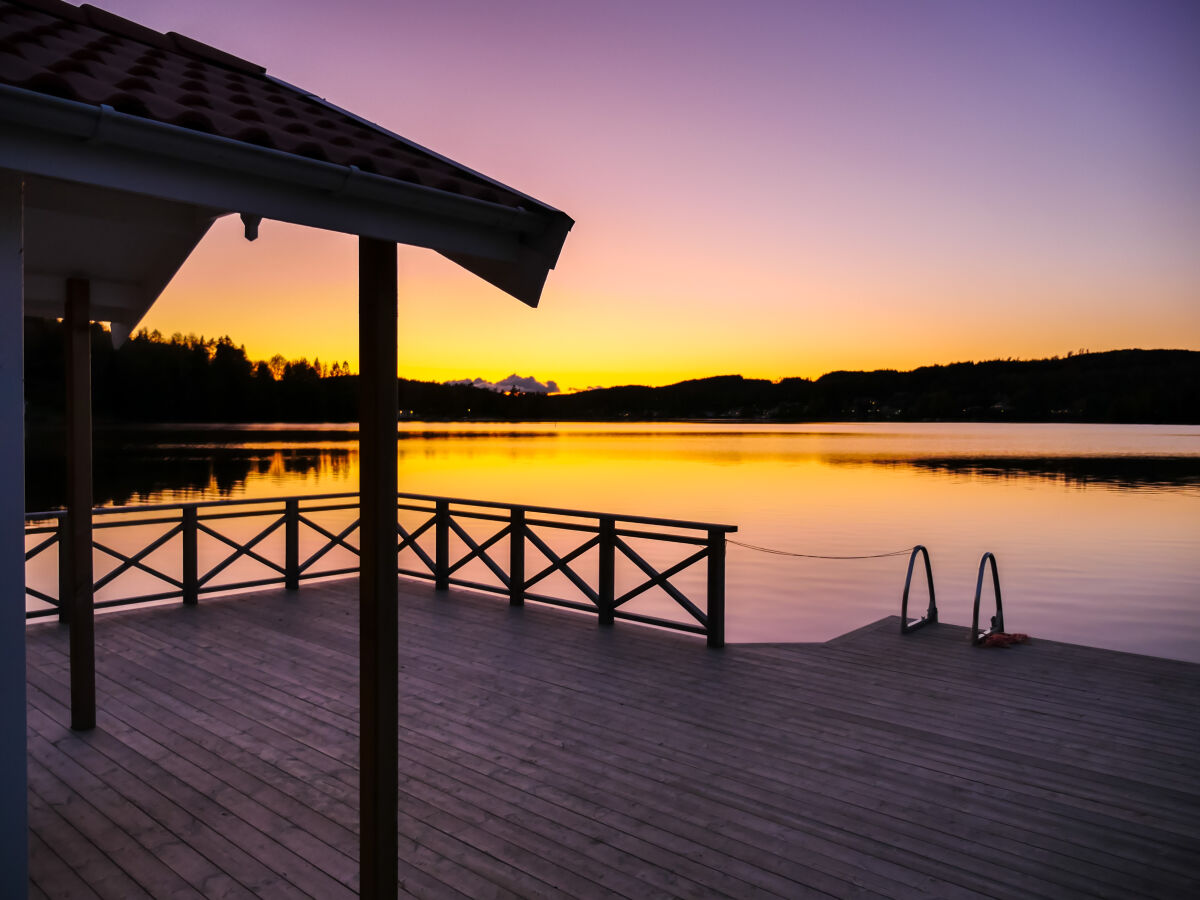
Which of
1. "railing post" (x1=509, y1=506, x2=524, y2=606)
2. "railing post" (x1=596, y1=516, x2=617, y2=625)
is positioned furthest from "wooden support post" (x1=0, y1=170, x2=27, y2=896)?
"railing post" (x1=509, y1=506, x2=524, y2=606)

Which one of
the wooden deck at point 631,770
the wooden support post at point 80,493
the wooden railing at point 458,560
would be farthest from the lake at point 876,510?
the wooden support post at point 80,493

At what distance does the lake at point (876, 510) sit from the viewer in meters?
13.5

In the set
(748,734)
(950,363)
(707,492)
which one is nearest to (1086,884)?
(748,734)

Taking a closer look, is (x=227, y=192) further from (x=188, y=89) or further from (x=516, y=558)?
(x=516, y=558)

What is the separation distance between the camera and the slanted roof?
5.28 feet

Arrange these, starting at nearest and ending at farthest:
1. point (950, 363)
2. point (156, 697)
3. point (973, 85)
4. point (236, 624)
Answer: point (156, 697) < point (236, 624) < point (973, 85) < point (950, 363)

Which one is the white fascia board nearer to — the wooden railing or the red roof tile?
the red roof tile

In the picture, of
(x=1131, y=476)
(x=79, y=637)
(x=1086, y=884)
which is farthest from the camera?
(x=1131, y=476)

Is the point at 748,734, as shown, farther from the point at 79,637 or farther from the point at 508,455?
the point at 508,455

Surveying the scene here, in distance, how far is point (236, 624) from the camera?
6488 millimetres

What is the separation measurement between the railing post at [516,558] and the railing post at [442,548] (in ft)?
2.92

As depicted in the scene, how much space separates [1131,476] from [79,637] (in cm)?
4682

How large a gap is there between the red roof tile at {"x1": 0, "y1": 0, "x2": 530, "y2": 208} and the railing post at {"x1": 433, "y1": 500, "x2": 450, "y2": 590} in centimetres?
525

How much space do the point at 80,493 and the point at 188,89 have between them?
2.73 meters
